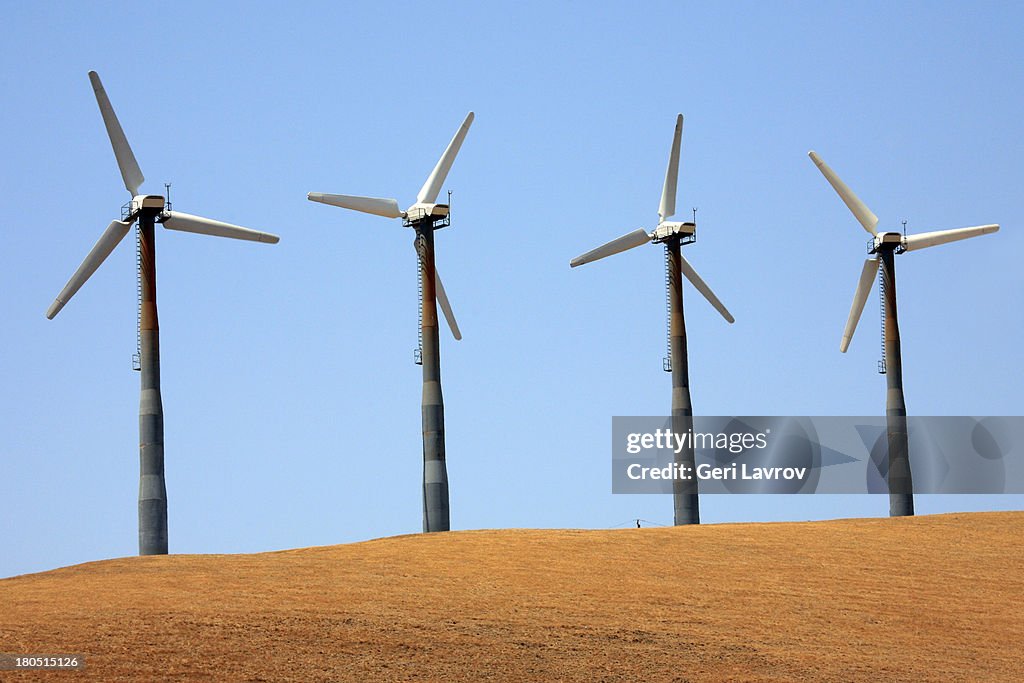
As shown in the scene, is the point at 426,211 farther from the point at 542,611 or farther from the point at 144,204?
the point at 542,611

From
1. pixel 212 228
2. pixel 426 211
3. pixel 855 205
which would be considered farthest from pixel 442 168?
pixel 855 205

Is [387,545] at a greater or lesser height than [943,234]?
lesser

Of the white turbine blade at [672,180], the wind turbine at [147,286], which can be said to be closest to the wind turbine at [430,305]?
the wind turbine at [147,286]

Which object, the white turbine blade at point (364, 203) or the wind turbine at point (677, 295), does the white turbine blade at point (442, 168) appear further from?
the wind turbine at point (677, 295)

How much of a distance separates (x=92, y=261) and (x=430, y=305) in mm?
12557

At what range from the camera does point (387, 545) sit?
43.8m

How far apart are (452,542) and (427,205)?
19.6 meters

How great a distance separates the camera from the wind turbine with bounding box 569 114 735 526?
61.4 metres

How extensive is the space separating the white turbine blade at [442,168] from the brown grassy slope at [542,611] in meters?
18.2

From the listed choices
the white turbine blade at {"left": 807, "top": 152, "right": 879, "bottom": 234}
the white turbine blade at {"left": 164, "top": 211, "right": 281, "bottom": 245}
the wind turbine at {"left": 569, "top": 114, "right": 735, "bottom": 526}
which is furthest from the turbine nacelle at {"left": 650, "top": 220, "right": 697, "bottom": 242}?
the white turbine blade at {"left": 164, "top": 211, "right": 281, "bottom": 245}

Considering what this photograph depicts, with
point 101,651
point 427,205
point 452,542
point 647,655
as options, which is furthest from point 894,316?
point 101,651

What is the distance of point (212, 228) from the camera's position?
5634 cm

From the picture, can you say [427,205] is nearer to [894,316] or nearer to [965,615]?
[894,316]

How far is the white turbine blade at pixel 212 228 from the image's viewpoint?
183 feet
